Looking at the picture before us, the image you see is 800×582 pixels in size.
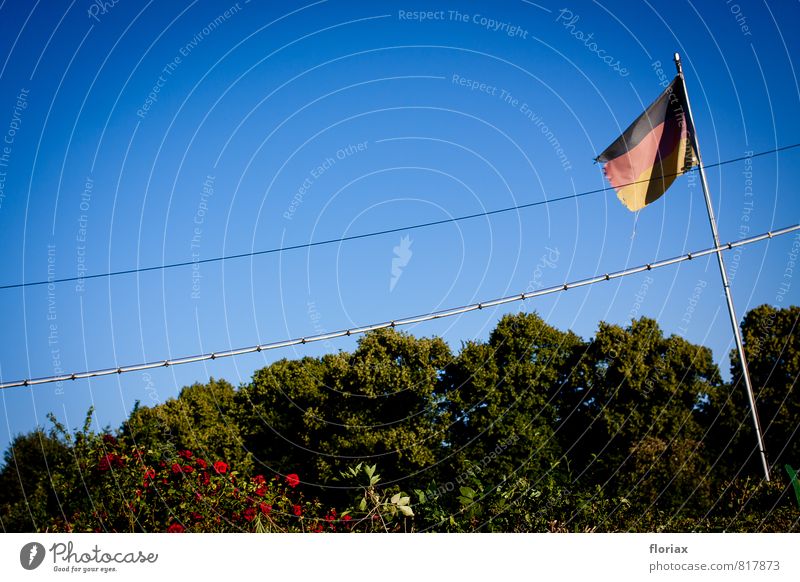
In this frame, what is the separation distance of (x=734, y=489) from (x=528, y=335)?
2638 centimetres

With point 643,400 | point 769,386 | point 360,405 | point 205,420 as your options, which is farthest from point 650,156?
point 205,420

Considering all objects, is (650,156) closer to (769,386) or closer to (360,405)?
(360,405)

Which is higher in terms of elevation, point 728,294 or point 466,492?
point 728,294

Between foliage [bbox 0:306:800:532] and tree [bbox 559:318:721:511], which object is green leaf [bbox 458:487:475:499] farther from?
tree [bbox 559:318:721:511]

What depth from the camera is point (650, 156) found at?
991 centimetres

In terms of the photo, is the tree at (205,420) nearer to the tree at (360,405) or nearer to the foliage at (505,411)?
the foliage at (505,411)

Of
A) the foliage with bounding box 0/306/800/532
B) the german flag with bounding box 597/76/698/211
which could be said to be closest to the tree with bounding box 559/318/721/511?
the foliage with bounding box 0/306/800/532

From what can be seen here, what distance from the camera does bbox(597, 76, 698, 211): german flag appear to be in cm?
986

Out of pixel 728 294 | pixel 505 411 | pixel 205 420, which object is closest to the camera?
pixel 728 294

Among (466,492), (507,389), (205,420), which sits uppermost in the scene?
(205,420)

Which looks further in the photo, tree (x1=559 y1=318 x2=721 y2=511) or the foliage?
tree (x1=559 y1=318 x2=721 y2=511)

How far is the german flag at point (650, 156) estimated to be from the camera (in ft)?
32.3
